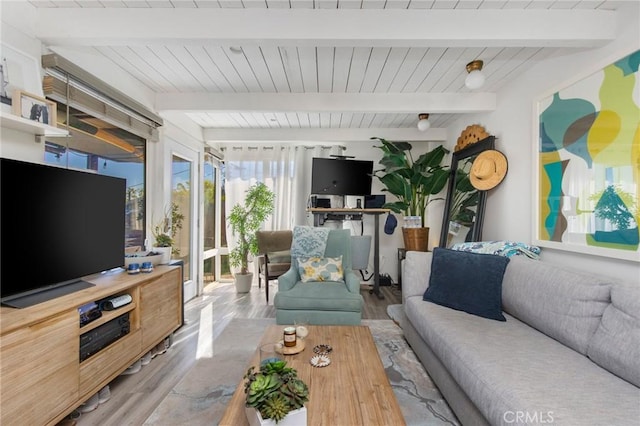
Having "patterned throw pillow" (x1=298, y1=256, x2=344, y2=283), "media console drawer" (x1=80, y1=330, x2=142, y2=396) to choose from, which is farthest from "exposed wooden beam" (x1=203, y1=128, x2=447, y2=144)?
"media console drawer" (x1=80, y1=330, x2=142, y2=396)

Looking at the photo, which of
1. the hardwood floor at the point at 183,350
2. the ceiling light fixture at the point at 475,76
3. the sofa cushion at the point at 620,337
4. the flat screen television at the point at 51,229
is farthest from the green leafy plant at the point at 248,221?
the sofa cushion at the point at 620,337

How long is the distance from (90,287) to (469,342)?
2229mm

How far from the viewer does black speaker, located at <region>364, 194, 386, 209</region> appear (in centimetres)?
425

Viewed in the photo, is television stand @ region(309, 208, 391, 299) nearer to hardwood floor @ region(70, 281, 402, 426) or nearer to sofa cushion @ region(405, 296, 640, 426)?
hardwood floor @ region(70, 281, 402, 426)

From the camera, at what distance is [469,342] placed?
1.53 meters

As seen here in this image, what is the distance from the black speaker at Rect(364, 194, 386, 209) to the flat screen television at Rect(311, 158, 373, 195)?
11 centimetres

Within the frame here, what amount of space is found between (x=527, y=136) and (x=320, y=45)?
187 cm

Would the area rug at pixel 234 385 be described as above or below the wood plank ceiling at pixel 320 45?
below

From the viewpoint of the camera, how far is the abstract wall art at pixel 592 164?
60.8 inches

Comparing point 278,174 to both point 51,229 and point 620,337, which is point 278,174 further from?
point 620,337

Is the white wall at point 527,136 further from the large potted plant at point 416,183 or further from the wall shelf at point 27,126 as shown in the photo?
the wall shelf at point 27,126

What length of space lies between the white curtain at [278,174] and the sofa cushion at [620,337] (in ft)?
12.1

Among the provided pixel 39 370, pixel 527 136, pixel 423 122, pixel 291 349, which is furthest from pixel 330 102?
pixel 39 370

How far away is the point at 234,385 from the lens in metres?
1.85
